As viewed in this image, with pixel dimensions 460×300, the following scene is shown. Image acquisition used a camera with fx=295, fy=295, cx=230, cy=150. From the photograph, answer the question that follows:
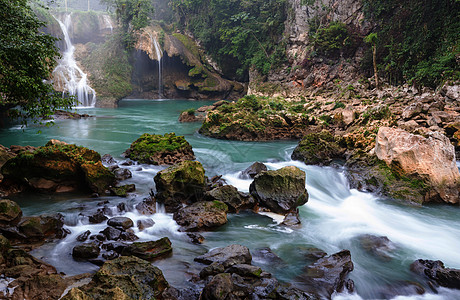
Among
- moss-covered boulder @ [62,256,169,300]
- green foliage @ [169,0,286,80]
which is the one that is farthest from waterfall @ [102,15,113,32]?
moss-covered boulder @ [62,256,169,300]

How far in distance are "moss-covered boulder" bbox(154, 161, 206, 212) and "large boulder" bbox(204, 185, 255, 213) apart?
0.41 metres

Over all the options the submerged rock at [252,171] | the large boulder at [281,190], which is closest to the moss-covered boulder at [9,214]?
the large boulder at [281,190]

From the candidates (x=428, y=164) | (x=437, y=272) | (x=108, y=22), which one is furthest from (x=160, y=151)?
(x=108, y=22)

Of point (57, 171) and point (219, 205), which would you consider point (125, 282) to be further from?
point (57, 171)

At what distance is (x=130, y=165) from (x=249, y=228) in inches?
241

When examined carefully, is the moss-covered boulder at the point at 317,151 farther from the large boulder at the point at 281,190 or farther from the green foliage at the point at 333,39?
the green foliage at the point at 333,39

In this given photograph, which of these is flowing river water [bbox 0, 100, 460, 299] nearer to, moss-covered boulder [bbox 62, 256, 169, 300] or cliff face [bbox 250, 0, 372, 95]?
moss-covered boulder [bbox 62, 256, 169, 300]

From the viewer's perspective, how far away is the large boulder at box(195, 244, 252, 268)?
5207mm

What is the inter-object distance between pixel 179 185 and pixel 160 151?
162 inches

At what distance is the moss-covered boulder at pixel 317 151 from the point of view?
12.4m

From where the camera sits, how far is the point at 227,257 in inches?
209

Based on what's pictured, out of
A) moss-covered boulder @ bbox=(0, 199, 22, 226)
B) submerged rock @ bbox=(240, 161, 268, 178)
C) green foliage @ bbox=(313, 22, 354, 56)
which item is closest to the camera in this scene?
moss-covered boulder @ bbox=(0, 199, 22, 226)

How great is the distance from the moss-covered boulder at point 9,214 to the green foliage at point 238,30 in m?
28.6

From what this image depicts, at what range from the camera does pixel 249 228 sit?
284 inches
